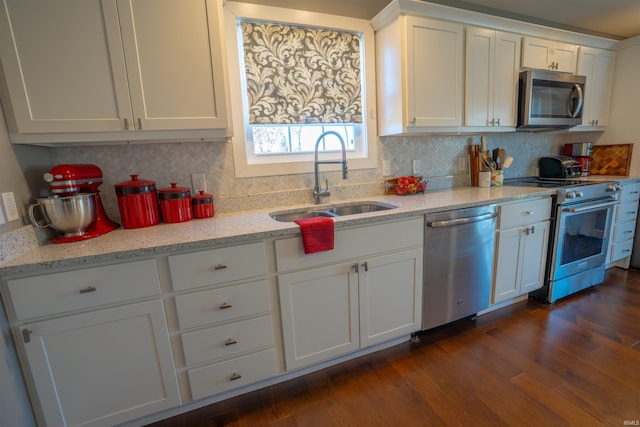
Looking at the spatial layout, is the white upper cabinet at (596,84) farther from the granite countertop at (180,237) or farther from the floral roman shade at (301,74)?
the floral roman shade at (301,74)

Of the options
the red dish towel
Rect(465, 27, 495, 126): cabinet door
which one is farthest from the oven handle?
the red dish towel

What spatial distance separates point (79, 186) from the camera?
1.39 m

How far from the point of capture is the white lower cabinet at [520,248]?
2.06 m

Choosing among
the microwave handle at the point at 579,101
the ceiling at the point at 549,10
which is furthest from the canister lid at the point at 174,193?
the microwave handle at the point at 579,101

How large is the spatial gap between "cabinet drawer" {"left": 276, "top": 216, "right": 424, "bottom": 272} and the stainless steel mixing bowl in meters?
0.93

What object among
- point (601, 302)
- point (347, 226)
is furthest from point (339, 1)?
point (601, 302)

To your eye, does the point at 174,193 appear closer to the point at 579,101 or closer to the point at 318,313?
the point at 318,313

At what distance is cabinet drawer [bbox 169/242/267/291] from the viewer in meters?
1.29

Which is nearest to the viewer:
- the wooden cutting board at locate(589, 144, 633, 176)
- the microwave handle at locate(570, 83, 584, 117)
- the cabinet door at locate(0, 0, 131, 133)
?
the cabinet door at locate(0, 0, 131, 133)

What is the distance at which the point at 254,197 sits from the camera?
6.47 ft

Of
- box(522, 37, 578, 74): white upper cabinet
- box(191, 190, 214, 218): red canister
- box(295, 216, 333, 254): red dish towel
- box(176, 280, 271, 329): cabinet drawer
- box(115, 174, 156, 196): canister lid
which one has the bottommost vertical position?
box(176, 280, 271, 329): cabinet drawer

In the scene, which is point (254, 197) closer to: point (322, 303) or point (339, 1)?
point (322, 303)

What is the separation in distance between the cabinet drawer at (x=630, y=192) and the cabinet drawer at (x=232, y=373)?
10.8ft

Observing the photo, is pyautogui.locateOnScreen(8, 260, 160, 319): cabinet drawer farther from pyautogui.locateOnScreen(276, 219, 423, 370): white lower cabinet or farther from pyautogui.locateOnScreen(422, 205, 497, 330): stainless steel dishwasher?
pyautogui.locateOnScreen(422, 205, 497, 330): stainless steel dishwasher
